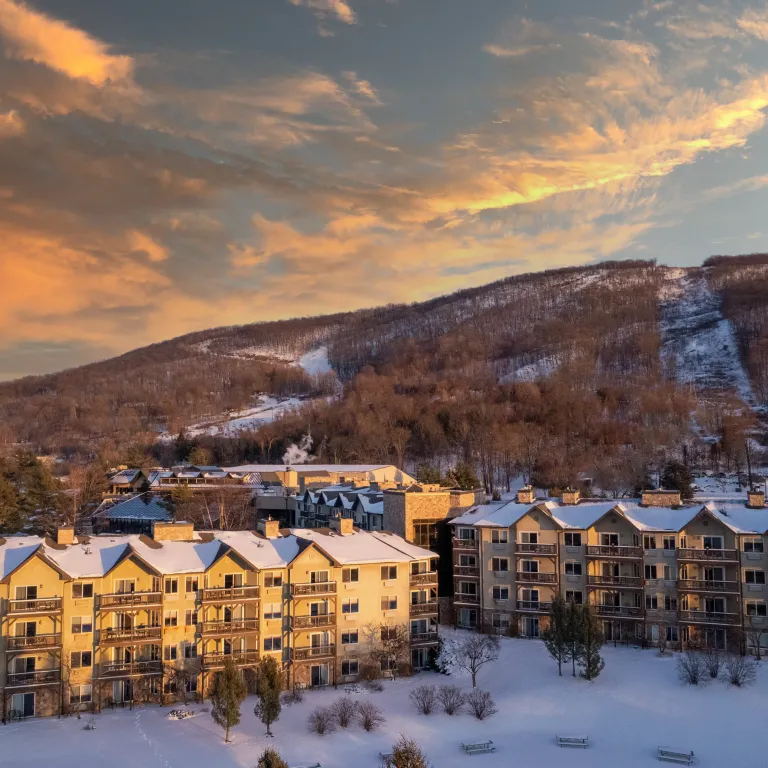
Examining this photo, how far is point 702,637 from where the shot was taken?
4484cm

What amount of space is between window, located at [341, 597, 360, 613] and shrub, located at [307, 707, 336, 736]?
7.32 metres

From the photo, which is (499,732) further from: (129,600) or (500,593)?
(129,600)

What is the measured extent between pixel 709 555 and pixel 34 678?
35.6m

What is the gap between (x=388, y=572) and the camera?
145ft

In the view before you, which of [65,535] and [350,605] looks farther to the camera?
[350,605]

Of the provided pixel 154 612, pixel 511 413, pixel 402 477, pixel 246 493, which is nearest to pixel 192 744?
pixel 154 612

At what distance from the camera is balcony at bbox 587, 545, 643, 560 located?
154 feet

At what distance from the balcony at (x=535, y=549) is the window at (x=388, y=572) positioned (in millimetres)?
9152

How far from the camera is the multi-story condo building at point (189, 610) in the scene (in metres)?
37.0

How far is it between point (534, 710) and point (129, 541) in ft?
72.2

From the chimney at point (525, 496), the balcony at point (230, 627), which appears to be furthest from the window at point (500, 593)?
the balcony at point (230, 627)

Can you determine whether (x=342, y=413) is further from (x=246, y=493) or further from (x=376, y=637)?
(x=376, y=637)

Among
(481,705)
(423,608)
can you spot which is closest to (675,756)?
(481,705)

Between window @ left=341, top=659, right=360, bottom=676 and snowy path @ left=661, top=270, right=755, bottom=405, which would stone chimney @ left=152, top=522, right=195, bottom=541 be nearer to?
window @ left=341, top=659, right=360, bottom=676
